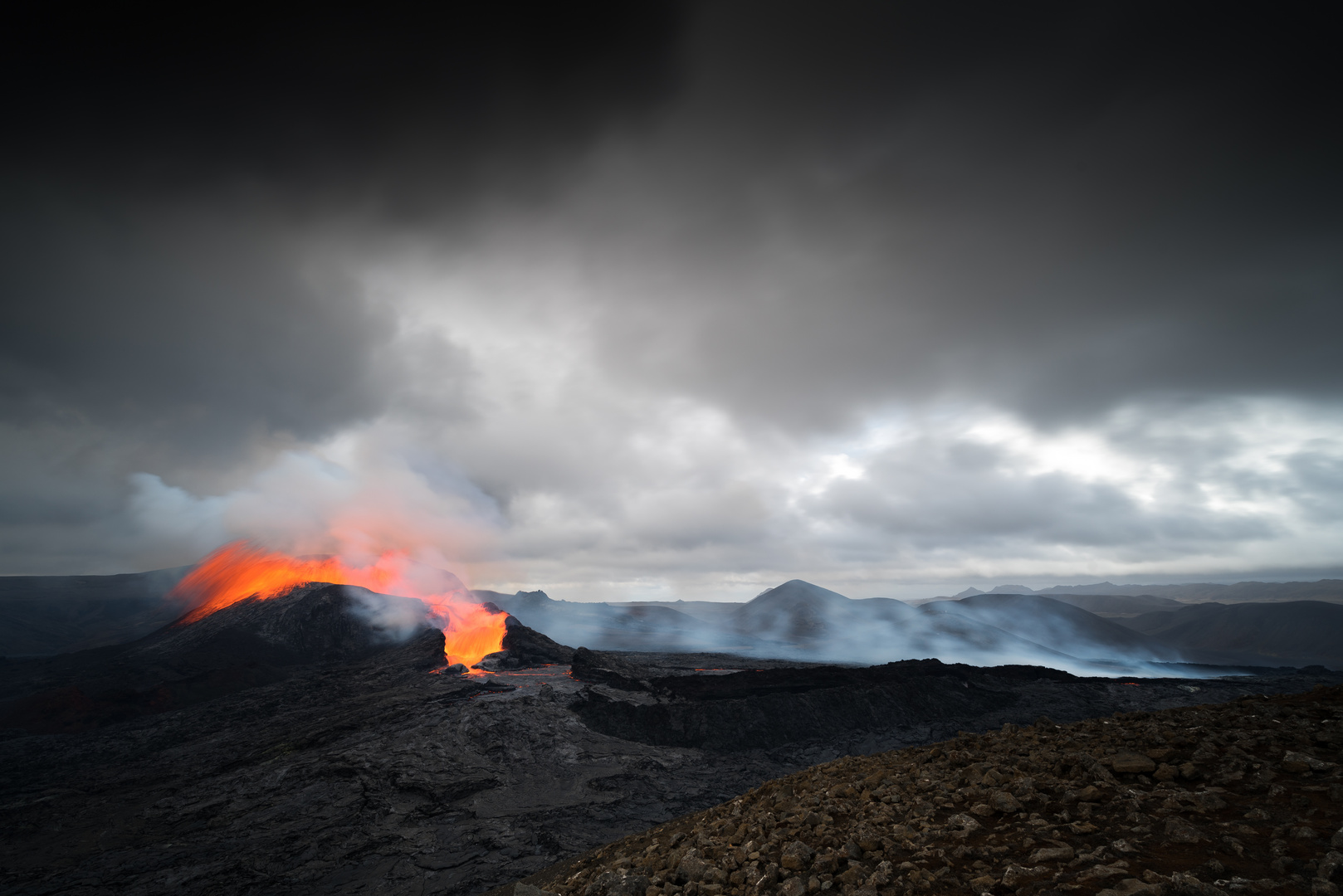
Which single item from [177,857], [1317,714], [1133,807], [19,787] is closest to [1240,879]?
[1133,807]

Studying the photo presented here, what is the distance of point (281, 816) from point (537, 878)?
2313 cm

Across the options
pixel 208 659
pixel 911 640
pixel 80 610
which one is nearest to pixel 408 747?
pixel 208 659

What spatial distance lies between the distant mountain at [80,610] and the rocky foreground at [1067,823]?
161m

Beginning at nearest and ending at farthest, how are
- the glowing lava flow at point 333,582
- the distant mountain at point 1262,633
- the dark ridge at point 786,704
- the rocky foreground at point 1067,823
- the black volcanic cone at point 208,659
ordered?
the rocky foreground at point 1067,823 < the dark ridge at point 786,704 < the black volcanic cone at point 208,659 < the glowing lava flow at point 333,582 < the distant mountain at point 1262,633

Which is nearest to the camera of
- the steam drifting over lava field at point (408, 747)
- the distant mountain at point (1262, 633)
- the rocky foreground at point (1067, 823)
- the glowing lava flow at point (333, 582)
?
the rocky foreground at point (1067, 823)

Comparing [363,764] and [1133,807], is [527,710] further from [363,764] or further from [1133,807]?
[1133,807]

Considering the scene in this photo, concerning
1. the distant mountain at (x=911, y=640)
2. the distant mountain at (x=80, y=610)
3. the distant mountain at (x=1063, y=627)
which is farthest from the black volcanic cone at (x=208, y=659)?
the distant mountain at (x=1063, y=627)

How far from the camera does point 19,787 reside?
36969mm

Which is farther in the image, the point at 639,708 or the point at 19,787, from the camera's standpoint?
the point at 639,708

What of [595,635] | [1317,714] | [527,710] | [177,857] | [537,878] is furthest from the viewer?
[595,635]

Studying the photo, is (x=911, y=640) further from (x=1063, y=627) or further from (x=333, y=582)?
(x=333, y=582)

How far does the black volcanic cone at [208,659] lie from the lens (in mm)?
56000

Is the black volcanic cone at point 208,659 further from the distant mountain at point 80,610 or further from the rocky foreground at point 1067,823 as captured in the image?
the rocky foreground at point 1067,823

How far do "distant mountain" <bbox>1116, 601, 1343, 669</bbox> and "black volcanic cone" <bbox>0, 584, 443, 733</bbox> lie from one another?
615 ft
